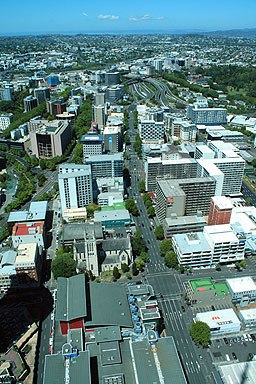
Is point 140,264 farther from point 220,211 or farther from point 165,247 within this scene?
point 220,211

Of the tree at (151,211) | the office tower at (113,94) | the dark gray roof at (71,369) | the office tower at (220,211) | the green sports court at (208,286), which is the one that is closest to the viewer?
the dark gray roof at (71,369)

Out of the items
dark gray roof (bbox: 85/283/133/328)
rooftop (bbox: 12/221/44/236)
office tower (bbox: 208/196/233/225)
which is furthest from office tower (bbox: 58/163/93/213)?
dark gray roof (bbox: 85/283/133/328)

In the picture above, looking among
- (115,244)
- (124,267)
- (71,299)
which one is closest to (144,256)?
(124,267)

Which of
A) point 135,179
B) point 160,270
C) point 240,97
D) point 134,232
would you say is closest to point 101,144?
point 135,179

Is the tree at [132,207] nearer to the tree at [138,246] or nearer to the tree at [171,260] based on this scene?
the tree at [138,246]

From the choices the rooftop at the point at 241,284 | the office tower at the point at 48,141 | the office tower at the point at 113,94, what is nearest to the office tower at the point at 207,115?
the office tower at the point at 113,94

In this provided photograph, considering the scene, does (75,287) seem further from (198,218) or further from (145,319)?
(198,218)
